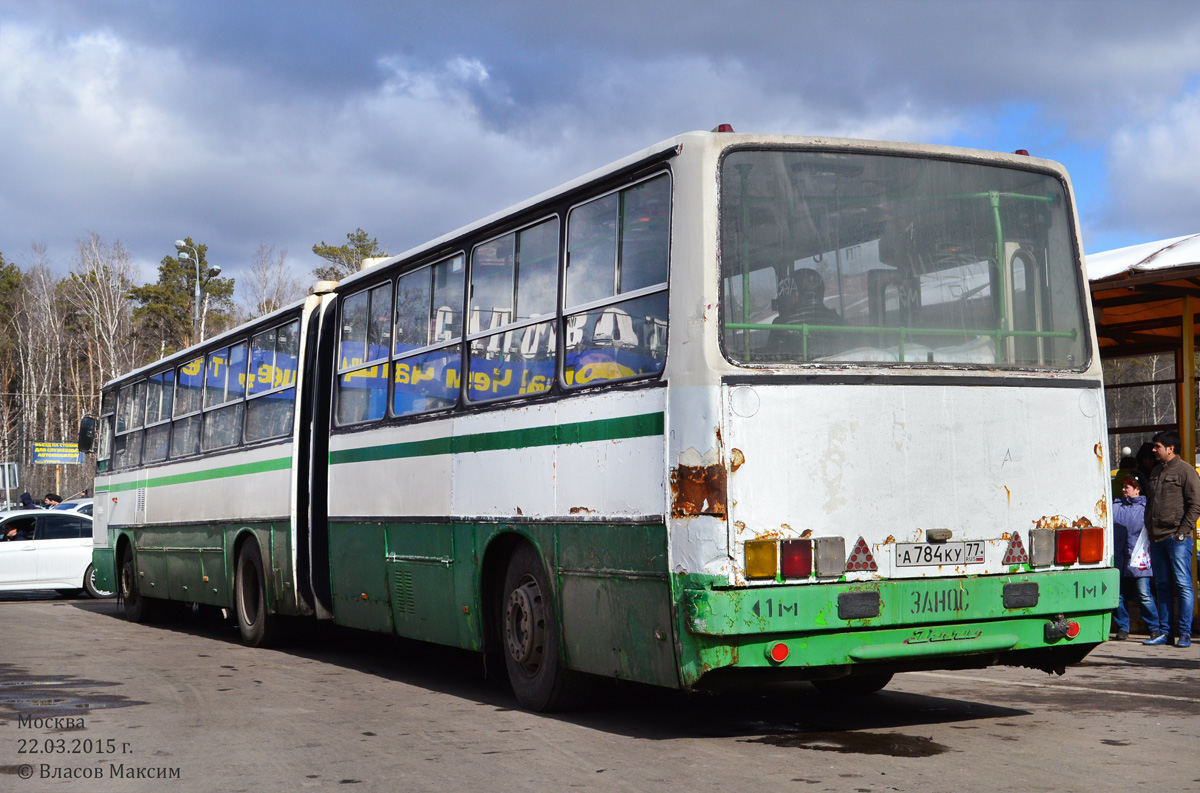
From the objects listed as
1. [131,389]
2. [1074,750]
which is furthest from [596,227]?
[131,389]

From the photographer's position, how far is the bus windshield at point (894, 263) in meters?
7.52

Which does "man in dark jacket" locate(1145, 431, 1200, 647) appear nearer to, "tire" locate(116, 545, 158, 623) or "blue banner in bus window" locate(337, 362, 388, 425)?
"blue banner in bus window" locate(337, 362, 388, 425)

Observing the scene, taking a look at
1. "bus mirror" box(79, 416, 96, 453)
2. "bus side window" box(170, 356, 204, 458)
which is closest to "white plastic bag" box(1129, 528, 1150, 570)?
"bus side window" box(170, 356, 204, 458)

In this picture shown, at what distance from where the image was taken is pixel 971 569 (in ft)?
25.2

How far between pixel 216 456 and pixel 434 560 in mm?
5905

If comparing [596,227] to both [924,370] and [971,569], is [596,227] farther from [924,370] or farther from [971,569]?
[971,569]

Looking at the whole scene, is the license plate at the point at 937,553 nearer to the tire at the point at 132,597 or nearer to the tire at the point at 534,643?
the tire at the point at 534,643

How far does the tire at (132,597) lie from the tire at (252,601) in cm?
416

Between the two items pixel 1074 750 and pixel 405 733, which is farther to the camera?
pixel 405 733

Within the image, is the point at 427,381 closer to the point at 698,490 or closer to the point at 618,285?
the point at 618,285

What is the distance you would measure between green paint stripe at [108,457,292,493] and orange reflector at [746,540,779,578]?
22.8ft

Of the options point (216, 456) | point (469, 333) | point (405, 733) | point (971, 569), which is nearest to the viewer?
point (971, 569)

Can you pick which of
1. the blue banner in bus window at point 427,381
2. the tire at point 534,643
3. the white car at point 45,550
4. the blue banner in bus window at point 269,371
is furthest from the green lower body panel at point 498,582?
the white car at point 45,550

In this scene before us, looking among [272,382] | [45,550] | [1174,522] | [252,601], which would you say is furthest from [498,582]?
[45,550]
